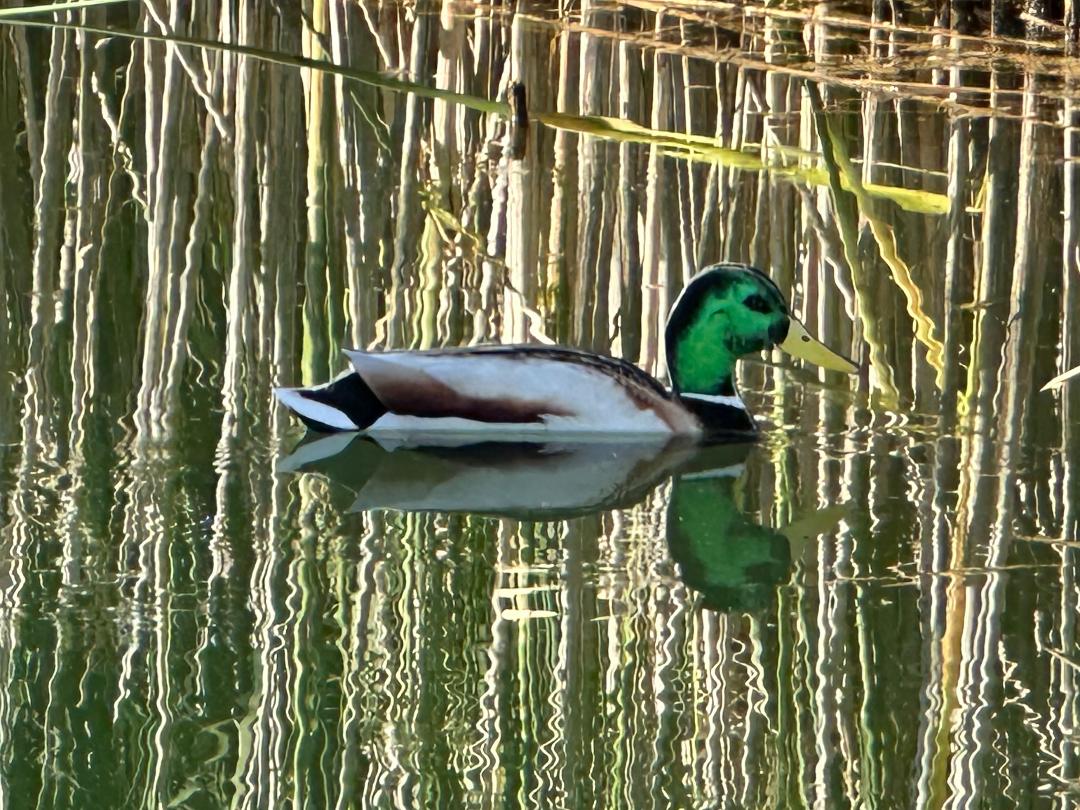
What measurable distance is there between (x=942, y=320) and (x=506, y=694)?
2.79 meters

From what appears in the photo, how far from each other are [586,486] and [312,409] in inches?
28.1

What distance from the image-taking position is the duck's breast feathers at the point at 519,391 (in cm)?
554

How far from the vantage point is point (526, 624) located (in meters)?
4.35

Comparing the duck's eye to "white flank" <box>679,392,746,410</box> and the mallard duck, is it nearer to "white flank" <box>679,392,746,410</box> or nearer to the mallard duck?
the mallard duck

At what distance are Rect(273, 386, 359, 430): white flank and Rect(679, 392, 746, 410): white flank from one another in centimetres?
93

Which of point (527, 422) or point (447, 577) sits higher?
point (527, 422)

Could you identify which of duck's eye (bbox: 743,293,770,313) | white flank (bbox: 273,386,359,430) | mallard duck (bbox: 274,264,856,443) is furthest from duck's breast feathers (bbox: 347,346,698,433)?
duck's eye (bbox: 743,293,770,313)

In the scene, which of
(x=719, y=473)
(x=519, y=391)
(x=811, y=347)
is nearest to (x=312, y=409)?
(x=519, y=391)

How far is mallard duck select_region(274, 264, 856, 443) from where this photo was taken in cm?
554

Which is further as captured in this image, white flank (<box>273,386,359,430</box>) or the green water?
white flank (<box>273,386,359,430</box>)

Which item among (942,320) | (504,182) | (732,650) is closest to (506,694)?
(732,650)

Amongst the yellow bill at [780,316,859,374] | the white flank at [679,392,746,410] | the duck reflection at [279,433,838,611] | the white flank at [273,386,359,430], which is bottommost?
the duck reflection at [279,433,838,611]

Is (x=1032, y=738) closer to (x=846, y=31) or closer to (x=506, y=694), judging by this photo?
(x=506, y=694)

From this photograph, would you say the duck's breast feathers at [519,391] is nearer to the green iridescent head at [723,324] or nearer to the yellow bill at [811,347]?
the green iridescent head at [723,324]
